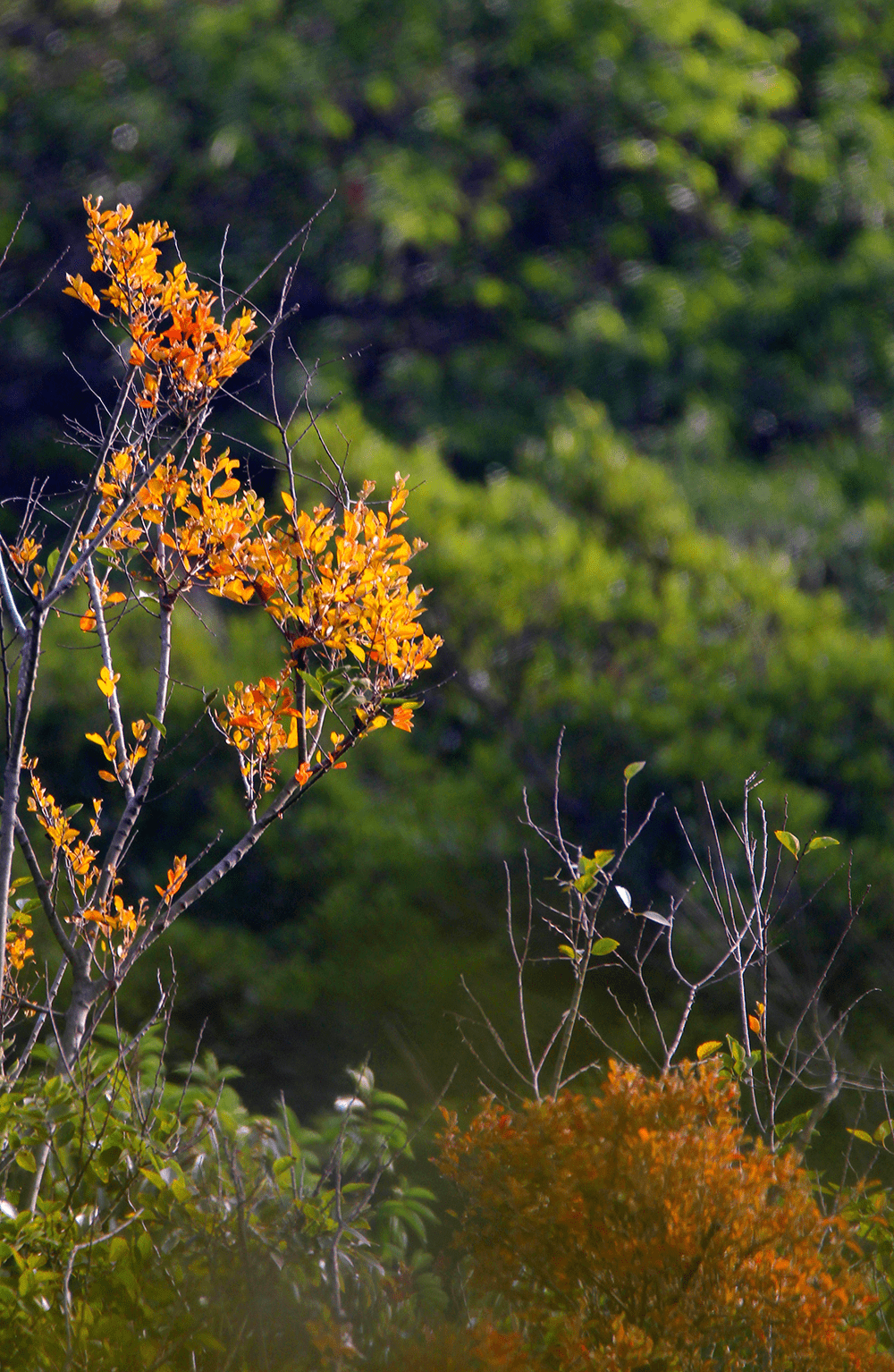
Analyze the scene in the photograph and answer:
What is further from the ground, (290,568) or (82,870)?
(290,568)

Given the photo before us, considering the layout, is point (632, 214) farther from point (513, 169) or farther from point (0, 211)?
point (0, 211)

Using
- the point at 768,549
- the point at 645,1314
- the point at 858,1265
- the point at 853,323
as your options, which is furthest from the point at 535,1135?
the point at 853,323

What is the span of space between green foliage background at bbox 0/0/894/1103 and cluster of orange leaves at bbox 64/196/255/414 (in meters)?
2.58

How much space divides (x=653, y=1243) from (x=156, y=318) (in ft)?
5.93

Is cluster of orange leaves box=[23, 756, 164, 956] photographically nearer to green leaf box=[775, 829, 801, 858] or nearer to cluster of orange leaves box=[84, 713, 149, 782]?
cluster of orange leaves box=[84, 713, 149, 782]

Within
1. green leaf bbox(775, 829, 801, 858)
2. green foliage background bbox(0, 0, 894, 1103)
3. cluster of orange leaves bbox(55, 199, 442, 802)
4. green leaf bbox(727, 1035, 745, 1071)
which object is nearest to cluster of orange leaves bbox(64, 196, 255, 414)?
cluster of orange leaves bbox(55, 199, 442, 802)

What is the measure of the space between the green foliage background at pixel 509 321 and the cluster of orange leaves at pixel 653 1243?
101 inches

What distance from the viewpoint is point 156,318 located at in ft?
6.59

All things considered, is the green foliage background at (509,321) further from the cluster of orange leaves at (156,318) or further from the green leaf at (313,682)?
the cluster of orange leaves at (156,318)

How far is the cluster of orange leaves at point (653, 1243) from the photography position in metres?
1.65

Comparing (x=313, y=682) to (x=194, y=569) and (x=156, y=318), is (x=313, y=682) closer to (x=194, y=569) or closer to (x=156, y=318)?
(x=194, y=569)

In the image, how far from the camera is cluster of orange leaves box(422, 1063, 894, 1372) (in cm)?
165

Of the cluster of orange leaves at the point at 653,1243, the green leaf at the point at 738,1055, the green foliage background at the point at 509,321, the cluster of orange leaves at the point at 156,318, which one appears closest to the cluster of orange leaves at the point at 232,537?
the cluster of orange leaves at the point at 156,318

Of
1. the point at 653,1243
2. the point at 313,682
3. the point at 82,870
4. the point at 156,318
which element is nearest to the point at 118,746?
the point at 82,870
